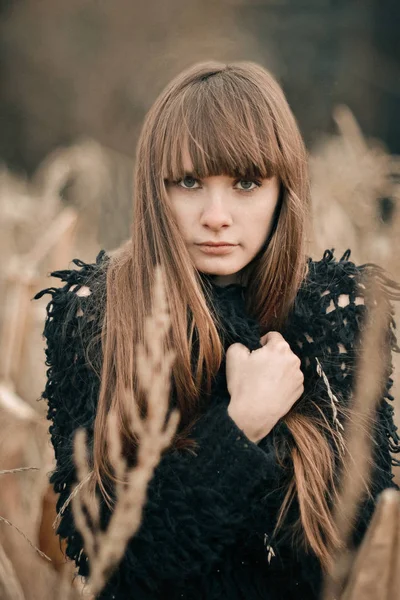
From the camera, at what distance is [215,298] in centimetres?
147

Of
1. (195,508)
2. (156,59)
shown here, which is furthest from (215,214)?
(156,59)

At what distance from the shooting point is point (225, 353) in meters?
1.44

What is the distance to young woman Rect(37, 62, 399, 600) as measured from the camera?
49.8 inches

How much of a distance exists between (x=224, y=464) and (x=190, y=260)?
0.37 metres

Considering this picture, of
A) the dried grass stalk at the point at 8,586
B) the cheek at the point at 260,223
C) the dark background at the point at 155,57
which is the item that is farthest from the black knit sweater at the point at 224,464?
the dark background at the point at 155,57

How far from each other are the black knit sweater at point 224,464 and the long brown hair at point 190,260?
0.04 m

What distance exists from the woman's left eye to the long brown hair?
27mm

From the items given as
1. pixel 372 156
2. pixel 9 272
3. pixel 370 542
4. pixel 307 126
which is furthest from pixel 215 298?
pixel 307 126

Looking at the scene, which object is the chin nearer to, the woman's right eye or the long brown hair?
the long brown hair

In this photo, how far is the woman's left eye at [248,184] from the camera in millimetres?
1405

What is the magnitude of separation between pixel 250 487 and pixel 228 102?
65cm

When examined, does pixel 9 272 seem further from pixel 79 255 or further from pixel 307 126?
pixel 307 126

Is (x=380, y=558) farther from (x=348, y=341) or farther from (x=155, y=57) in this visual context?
(x=155, y=57)

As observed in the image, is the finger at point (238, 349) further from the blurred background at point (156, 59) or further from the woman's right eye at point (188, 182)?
the blurred background at point (156, 59)
